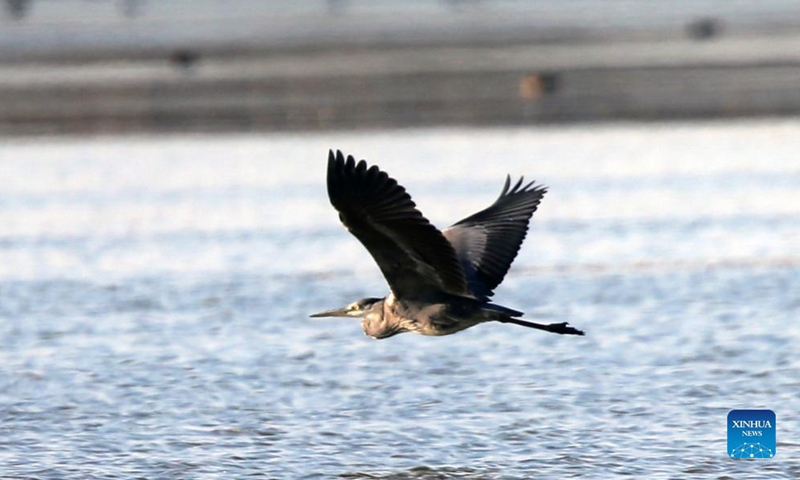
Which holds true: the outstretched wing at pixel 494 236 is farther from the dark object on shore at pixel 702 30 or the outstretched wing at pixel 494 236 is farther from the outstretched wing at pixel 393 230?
the dark object on shore at pixel 702 30

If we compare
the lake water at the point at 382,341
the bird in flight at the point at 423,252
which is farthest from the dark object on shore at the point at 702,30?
the bird in flight at the point at 423,252

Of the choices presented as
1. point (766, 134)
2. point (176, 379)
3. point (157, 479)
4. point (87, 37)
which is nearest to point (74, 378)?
point (176, 379)

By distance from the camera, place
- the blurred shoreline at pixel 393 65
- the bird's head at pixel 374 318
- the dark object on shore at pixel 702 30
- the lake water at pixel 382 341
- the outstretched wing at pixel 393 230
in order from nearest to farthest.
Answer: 1. the outstretched wing at pixel 393 230
2. the bird's head at pixel 374 318
3. the lake water at pixel 382 341
4. the blurred shoreline at pixel 393 65
5. the dark object on shore at pixel 702 30

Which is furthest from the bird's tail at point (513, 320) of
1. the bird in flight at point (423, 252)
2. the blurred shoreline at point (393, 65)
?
the blurred shoreline at point (393, 65)

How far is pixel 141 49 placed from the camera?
38500 mm

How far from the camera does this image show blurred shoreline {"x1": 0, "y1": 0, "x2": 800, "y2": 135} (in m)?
28.5

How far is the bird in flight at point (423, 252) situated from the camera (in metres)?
7.88

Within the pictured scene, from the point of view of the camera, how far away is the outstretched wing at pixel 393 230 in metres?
7.85

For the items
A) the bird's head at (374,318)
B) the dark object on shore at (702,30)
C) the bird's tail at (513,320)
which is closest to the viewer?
the bird's tail at (513,320)

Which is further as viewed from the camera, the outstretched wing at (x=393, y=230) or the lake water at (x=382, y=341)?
the lake water at (x=382, y=341)

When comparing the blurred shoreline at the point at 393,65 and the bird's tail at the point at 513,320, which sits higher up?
the blurred shoreline at the point at 393,65

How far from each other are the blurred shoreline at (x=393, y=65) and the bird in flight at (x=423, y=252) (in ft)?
58.8

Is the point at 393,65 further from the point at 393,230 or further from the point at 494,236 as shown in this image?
the point at 393,230

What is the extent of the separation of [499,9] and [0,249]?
29.6m
